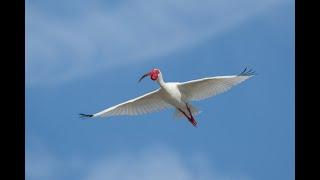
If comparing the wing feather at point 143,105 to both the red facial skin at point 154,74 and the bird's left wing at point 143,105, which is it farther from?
the red facial skin at point 154,74

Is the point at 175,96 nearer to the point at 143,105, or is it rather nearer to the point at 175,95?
the point at 175,95

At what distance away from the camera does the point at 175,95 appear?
13727mm

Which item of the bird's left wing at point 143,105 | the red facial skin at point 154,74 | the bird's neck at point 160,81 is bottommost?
the bird's left wing at point 143,105

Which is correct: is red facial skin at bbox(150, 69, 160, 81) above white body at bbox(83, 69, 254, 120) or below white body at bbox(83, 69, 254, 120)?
above

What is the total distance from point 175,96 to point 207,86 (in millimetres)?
767

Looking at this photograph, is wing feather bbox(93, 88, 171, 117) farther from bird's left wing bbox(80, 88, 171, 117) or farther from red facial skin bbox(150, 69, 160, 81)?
red facial skin bbox(150, 69, 160, 81)

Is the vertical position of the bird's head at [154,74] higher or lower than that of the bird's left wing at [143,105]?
higher

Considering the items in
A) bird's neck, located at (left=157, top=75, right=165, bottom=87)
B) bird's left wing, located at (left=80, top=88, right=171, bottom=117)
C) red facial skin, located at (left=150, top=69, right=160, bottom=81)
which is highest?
red facial skin, located at (left=150, top=69, right=160, bottom=81)

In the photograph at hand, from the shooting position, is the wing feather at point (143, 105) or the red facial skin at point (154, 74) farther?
the wing feather at point (143, 105)

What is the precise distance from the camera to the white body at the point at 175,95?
13.4 meters

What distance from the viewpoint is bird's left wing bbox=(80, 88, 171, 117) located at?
1398 cm
